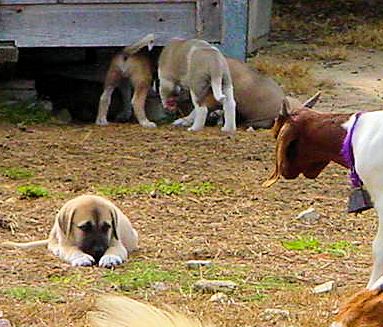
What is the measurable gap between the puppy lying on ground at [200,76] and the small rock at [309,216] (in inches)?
133

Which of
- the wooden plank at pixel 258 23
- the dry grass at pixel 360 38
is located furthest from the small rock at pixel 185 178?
the dry grass at pixel 360 38

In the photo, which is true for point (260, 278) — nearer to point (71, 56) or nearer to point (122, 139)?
point (122, 139)

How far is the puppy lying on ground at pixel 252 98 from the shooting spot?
1174 cm

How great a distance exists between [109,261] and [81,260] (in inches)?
5.7

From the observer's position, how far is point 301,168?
593 centimetres

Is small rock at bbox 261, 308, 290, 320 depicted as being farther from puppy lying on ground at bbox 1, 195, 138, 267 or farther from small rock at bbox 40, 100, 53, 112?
small rock at bbox 40, 100, 53, 112

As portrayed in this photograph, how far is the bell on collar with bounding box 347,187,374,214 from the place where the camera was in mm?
5621

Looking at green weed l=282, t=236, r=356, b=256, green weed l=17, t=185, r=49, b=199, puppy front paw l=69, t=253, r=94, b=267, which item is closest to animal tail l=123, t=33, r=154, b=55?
green weed l=17, t=185, r=49, b=199

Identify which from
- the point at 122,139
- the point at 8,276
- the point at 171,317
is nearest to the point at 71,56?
the point at 122,139

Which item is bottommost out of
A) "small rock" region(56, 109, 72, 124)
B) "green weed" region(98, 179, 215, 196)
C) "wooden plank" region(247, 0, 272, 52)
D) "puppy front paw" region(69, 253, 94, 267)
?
"wooden plank" region(247, 0, 272, 52)

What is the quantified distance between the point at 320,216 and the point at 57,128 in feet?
12.4

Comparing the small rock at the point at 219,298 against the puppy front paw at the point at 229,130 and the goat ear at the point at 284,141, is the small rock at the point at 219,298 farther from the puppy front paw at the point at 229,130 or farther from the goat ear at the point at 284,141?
the puppy front paw at the point at 229,130

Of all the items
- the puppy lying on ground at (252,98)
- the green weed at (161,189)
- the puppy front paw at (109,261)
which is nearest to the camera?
the puppy front paw at (109,261)

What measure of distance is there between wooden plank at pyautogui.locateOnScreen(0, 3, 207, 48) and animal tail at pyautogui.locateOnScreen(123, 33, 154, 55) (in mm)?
80
